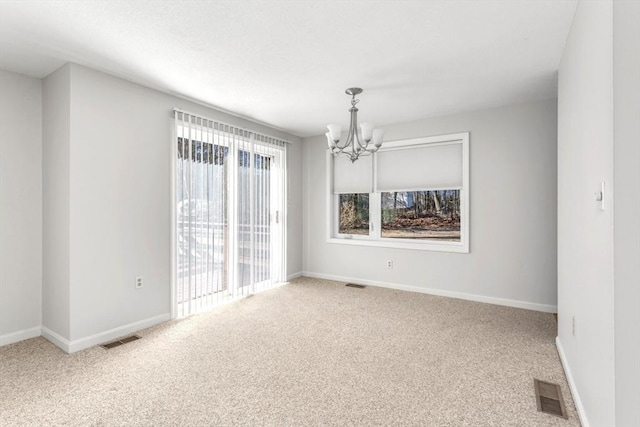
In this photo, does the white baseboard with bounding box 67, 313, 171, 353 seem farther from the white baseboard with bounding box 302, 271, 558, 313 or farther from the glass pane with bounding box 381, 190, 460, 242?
the glass pane with bounding box 381, 190, 460, 242

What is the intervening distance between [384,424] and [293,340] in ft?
4.32

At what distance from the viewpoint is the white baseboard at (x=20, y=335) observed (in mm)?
2930

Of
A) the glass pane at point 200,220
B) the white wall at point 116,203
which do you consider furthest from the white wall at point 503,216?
the white wall at point 116,203

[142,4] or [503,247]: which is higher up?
[142,4]

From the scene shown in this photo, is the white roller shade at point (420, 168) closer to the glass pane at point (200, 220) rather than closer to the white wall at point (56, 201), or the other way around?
the glass pane at point (200, 220)

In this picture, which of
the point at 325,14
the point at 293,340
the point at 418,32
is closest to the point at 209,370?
the point at 293,340

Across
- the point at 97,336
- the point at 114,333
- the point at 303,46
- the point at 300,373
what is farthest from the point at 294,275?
the point at 303,46

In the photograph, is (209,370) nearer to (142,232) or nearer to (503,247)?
(142,232)

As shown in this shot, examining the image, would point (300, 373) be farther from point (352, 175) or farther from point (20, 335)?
point (352, 175)

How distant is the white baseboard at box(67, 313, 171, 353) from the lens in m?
2.84

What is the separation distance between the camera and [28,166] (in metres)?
3.07

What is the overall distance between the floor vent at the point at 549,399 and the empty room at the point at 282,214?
0.08 ft

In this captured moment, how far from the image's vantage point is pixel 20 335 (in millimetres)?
3031

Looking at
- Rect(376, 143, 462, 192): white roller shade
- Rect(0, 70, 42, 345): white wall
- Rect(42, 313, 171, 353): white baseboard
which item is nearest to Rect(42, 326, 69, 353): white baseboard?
Rect(42, 313, 171, 353): white baseboard
